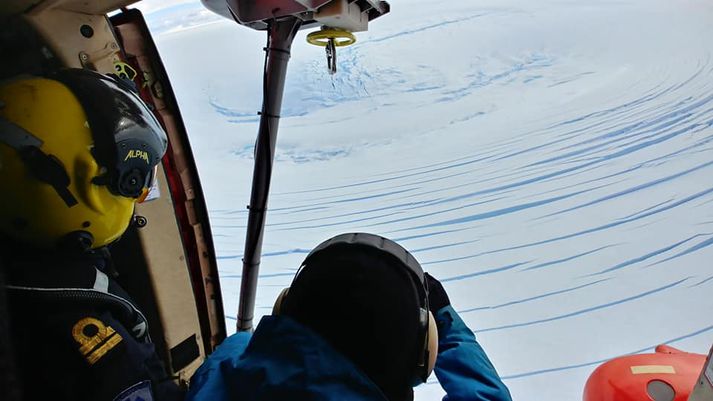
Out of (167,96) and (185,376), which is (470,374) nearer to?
(185,376)

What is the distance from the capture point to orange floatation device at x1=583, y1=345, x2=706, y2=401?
1.63 metres

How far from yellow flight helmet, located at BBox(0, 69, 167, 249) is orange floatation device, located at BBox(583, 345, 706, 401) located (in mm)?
1887

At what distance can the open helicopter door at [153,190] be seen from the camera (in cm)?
132

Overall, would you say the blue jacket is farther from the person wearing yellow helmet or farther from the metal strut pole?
the metal strut pole

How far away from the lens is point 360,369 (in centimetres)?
77

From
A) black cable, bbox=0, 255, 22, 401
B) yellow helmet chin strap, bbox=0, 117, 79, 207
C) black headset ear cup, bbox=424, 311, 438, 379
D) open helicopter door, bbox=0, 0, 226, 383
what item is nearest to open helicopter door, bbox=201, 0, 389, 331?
open helicopter door, bbox=0, 0, 226, 383

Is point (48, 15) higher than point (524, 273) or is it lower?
higher

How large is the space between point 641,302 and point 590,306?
371 millimetres

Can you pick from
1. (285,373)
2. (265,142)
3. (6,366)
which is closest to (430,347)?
(285,373)

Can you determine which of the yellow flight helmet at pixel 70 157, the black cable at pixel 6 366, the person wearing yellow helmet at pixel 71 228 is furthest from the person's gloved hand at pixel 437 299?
the black cable at pixel 6 366

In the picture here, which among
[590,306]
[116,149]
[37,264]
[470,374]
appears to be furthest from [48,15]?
[590,306]

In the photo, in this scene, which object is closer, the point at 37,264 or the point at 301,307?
the point at 301,307

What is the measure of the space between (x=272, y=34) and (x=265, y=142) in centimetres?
41

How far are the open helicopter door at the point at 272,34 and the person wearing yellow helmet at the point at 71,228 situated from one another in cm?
64
